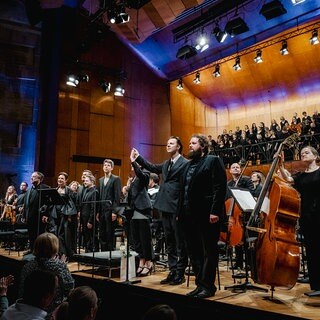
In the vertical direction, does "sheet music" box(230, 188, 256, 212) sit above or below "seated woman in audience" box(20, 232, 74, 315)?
above

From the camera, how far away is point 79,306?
6.15ft

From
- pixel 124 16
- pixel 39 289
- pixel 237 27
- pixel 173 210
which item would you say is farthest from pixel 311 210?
pixel 237 27

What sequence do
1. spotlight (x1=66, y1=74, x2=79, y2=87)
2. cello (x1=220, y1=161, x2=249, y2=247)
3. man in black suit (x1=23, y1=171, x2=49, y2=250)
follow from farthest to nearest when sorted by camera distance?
spotlight (x1=66, y1=74, x2=79, y2=87) < man in black suit (x1=23, y1=171, x2=49, y2=250) < cello (x1=220, y1=161, x2=249, y2=247)

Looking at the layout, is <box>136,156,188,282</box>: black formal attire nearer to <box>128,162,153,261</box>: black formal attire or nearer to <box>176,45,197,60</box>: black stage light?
<box>128,162,153,261</box>: black formal attire

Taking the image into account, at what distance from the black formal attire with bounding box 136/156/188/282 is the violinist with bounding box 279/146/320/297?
41.9 inches

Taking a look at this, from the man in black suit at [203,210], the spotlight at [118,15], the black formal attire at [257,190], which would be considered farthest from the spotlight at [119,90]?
the man in black suit at [203,210]

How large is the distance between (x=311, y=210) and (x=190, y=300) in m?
1.37

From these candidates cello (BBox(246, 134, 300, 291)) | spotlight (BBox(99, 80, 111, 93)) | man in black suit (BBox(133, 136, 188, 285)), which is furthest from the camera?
spotlight (BBox(99, 80, 111, 93))

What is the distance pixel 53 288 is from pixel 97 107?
1059 centimetres

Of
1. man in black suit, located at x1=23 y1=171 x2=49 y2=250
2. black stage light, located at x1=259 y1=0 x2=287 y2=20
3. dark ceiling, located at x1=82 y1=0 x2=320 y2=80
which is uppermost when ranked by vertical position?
dark ceiling, located at x1=82 y1=0 x2=320 y2=80

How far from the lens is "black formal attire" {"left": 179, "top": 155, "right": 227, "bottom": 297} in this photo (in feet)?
10.3

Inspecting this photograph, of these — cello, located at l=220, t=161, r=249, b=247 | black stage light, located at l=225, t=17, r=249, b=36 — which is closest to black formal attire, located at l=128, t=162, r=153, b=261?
cello, located at l=220, t=161, r=249, b=247

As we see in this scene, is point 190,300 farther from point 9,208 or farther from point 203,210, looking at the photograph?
point 9,208

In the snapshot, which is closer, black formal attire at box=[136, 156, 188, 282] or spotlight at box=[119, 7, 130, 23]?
black formal attire at box=[136, 156, 188, 282]
